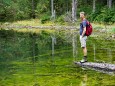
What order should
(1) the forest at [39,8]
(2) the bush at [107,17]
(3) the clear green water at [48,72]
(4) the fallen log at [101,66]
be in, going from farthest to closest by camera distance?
(1) the forest at [39,8]
(2) the bush at [107,17]
(4) the fallen log at [101,66]
(3) the clear green water at [48,72]

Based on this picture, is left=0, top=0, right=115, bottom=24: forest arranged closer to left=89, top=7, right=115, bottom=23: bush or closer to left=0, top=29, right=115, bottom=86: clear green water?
left=89, top=7, right=115, bottom=23: bush

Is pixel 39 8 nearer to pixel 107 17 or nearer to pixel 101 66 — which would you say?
pixel 107 17

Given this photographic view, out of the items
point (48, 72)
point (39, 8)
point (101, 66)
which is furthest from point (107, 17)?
point (48, 72)

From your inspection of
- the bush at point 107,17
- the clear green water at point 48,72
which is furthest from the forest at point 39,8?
the clear green water at point 48,72

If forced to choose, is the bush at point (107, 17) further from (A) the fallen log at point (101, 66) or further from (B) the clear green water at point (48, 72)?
(A) the fallen log at point (101, 66)

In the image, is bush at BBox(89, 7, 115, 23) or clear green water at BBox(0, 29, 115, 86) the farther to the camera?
bush at BBox(89, 7, 115, 23)

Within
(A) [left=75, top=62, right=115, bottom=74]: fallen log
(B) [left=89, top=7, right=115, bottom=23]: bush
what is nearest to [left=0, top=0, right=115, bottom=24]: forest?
(B) [left=89, top=7, right=115, bottom=23]: bush

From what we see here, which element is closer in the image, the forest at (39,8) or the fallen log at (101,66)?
the fallen log at (101,66)

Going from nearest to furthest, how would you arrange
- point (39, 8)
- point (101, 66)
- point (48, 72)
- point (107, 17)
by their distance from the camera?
point (48, 72) → point (101, 66) → point (107, 17) → point (39, 8)

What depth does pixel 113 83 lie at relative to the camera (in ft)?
38.6

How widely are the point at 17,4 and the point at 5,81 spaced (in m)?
55.3

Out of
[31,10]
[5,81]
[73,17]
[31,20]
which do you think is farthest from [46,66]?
[31,10]

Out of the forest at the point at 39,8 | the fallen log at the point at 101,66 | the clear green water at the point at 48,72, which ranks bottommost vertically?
the clear green water at the point at 48,72

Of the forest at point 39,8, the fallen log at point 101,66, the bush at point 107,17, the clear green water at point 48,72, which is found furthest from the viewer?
the forest at point 39,8
